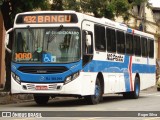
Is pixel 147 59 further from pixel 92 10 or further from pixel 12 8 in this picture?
pixel 12 8

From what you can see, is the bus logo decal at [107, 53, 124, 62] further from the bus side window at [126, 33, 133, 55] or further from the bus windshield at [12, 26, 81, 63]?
the bus windshield at [12, 26, 81, 63]

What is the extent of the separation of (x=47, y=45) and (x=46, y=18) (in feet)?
3.52

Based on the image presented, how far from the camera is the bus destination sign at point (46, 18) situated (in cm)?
1975

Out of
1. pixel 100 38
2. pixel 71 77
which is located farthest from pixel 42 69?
pixel 100 38

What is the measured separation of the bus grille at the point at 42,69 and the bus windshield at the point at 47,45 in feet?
0.71

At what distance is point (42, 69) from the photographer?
19.5 meters

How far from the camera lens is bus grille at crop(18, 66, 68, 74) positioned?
19.3m

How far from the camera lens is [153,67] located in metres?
30.5

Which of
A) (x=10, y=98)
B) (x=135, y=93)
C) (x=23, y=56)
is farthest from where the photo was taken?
(x=135, y=93)

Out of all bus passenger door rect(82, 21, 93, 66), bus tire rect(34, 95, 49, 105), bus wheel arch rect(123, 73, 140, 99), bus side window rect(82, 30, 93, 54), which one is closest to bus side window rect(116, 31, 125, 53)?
bus wheel arch rect(123, 73, 140, 99)

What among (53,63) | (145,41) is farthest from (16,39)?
(145,41)

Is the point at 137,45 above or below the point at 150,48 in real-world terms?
above

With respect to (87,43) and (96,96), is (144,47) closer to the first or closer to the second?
(96,96)

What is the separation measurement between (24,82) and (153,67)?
491 inches
